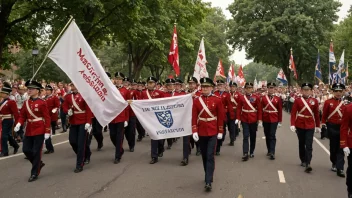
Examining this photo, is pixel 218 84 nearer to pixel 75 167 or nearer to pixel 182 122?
pixel 182 122

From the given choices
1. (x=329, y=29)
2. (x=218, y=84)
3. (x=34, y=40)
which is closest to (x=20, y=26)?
(x=34, y=40)

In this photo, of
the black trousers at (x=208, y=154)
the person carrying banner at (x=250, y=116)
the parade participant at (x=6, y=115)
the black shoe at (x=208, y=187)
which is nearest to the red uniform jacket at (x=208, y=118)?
the black trousers at (x=208, y=154)

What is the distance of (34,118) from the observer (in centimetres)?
739

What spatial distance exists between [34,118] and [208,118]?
3603 millimetres

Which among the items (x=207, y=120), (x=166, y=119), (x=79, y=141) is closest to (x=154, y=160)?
(x=166, y=119)

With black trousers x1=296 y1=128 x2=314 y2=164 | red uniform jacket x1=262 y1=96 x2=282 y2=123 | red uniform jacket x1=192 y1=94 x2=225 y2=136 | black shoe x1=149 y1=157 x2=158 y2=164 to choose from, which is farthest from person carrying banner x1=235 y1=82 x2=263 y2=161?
red uniform jacket x1=192 y1=94 x2=225 y2=136

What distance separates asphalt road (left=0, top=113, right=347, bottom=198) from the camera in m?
6.45

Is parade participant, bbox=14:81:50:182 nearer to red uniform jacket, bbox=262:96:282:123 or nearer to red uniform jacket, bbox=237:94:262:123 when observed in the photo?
red uniform jacket, bbox=237:94:262:123

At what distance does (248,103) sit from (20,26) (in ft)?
48.6

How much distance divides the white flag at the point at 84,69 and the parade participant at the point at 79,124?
445mm

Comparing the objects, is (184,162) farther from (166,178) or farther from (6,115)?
(6,115)

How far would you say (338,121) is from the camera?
27.2 ft

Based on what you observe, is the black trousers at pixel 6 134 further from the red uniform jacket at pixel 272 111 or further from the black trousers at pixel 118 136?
the red uniform jacket at pixel 272 111

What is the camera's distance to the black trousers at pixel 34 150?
725 cm
